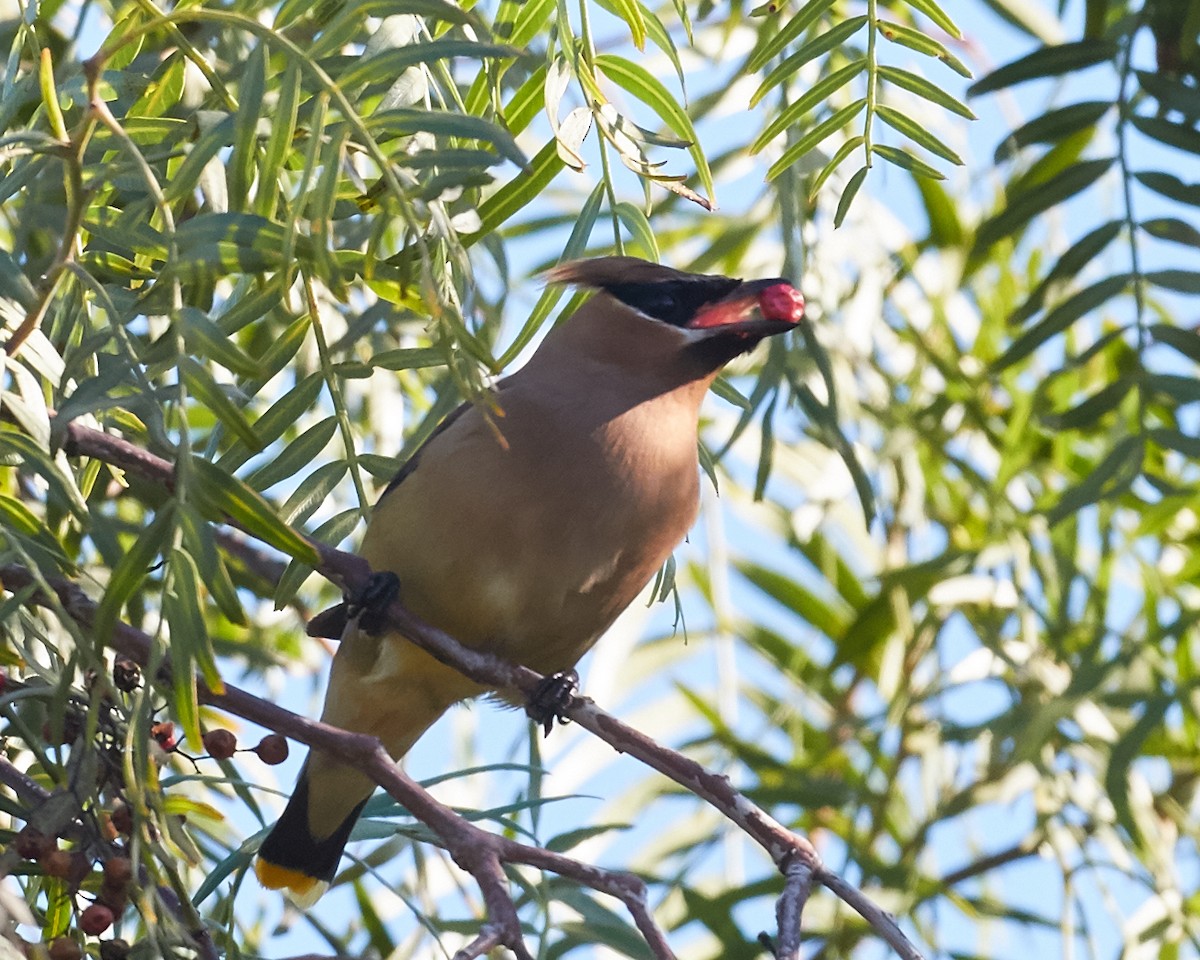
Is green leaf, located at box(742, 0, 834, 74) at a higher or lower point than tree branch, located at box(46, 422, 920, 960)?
higher

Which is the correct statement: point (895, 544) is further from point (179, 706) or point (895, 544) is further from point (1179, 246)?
point (179, 706)

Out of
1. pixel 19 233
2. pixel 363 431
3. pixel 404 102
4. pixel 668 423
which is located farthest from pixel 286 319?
pixel 404 102

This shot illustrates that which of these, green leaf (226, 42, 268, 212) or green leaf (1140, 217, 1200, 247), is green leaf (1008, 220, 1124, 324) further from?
green leaf (226, 42, 268, 212)

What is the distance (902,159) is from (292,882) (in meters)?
1.84

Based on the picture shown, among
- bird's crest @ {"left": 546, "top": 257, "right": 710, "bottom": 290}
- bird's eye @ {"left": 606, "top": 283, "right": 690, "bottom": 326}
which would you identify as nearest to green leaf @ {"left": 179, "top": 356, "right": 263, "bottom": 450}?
bird's crest @ {"left": 546, "top": 257, "right": 710, "bottom": 290}

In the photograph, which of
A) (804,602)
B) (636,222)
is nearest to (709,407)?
(804,602)

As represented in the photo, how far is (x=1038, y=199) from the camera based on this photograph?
129 inches

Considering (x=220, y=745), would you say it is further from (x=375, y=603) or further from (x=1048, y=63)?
(x=1048, y=63)

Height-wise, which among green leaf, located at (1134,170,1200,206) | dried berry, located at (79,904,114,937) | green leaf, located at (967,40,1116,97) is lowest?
dried berry, located at (79,904,114,937)

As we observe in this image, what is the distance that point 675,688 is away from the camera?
14.5 ft

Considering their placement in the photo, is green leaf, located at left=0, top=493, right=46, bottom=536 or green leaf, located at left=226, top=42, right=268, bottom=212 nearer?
green leaf, located at left=226, top=42, right=268, bottom=212

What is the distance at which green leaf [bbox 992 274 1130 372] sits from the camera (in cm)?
313

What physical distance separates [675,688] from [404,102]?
8.56 ft

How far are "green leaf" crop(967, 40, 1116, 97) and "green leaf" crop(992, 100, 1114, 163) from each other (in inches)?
2.6
